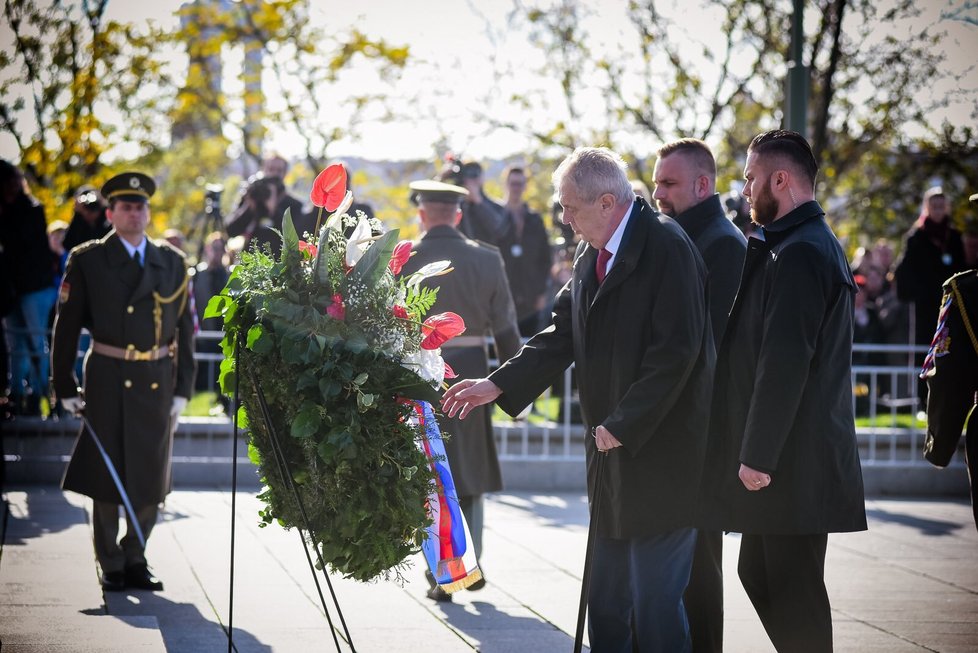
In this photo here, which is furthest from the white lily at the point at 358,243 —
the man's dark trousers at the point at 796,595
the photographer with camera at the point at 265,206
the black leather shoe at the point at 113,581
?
the photographer with camera at the point at 265,206

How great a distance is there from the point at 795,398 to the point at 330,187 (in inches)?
71.2

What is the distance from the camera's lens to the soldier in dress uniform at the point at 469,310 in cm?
771

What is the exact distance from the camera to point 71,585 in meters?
7.20

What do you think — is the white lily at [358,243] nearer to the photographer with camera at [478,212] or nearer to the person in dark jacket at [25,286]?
the photographer with camera at [478,212]

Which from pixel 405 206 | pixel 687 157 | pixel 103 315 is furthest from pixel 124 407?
pixel 405 206

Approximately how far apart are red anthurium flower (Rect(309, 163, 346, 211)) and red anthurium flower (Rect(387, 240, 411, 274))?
0.93ft

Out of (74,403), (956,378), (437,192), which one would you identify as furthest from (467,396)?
(74,403)

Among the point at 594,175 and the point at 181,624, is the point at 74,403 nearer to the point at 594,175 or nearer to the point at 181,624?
the point at 181,624

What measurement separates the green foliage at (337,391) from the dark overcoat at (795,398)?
1.15m

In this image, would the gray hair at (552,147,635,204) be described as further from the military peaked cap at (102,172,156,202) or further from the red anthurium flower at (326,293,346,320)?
the military peaked cap at (102,172,156,202)

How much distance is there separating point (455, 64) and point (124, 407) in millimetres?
13006

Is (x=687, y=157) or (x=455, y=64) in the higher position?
(x=455, y=64)

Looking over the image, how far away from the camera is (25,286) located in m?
12.2

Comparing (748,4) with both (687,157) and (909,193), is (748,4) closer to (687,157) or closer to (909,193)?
(909,193)
